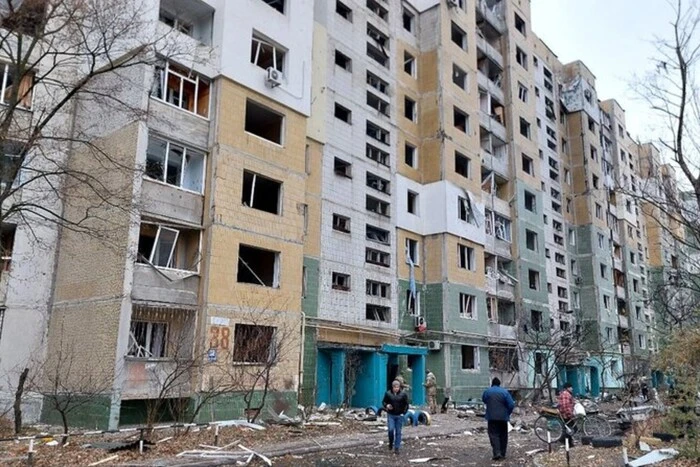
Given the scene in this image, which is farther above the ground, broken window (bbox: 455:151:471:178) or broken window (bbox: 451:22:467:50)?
broken window (bbox: 451:22:467:50)

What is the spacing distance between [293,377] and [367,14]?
22458 millimetres

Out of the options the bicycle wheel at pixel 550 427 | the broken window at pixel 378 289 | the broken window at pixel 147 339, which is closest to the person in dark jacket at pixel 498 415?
the bicycle wheel at pixel 550 427

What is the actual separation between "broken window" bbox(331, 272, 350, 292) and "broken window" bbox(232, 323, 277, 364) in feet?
25.4

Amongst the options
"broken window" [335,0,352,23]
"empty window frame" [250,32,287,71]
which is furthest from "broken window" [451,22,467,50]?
"empty window frame" [250,32,287,71]

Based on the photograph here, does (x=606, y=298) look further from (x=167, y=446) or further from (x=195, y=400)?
(x=167, y=446)

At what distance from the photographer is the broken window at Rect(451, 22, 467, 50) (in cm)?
4112

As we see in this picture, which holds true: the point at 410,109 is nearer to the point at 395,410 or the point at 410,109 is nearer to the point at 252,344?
the point at 252,344

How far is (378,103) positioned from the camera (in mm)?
35594

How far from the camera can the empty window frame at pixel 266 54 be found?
80.4ft

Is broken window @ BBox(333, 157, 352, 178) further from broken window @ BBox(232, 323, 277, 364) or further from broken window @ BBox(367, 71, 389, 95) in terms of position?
broken window @ BBox(232, 323, 277, 364)

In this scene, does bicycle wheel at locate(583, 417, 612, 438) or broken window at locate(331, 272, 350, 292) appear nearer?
bicycle wheel at locate(583, 417, 612, 438)

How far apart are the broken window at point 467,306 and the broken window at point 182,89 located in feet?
63.7

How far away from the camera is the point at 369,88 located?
34344 millimetres

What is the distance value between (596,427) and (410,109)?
25084 millimetres
